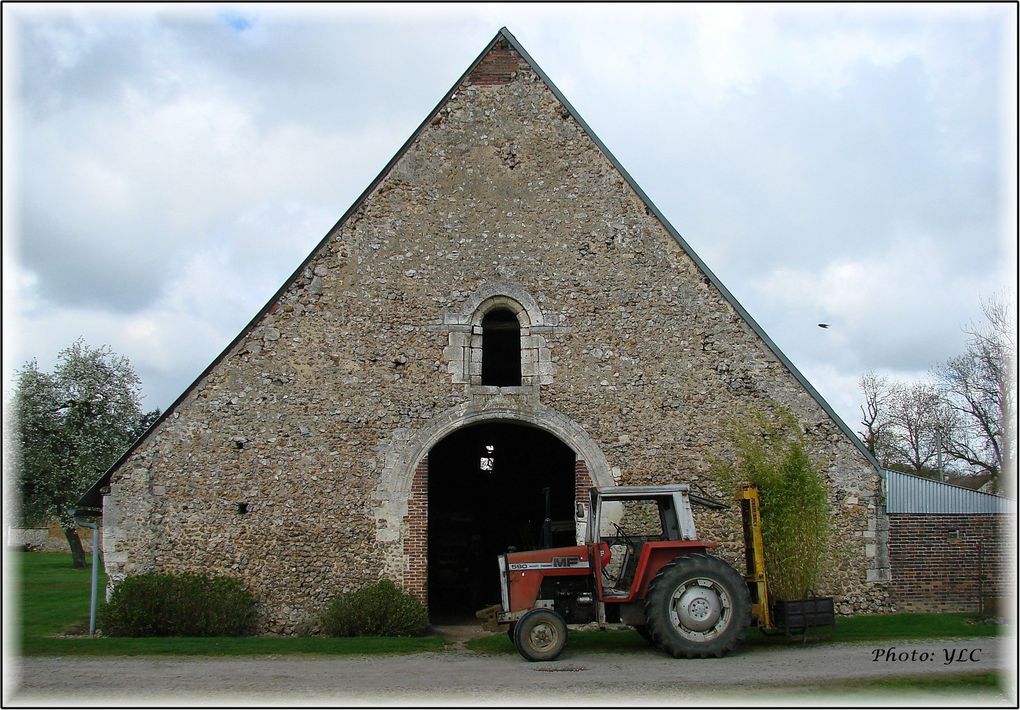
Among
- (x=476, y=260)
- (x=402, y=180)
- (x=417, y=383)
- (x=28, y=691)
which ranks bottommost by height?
(x=28, y=691)

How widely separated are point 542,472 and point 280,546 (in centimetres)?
837

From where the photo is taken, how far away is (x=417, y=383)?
547 inches

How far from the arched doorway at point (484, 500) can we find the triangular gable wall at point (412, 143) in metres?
6.41

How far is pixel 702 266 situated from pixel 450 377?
435 centimetres

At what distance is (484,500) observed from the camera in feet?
69.9

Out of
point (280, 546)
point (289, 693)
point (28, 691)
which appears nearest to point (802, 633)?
point (289, 693)

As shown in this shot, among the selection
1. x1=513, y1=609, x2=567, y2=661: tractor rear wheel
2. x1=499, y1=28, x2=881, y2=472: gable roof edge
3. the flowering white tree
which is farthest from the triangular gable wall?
the flowering white tree

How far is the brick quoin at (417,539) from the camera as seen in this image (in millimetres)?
13375

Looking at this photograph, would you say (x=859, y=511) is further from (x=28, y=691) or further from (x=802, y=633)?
(x=28, y=691)

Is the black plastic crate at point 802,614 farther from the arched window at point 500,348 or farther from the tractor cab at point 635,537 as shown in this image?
the arched window at point 500,348

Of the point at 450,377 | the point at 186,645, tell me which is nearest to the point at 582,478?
the point at 450,377

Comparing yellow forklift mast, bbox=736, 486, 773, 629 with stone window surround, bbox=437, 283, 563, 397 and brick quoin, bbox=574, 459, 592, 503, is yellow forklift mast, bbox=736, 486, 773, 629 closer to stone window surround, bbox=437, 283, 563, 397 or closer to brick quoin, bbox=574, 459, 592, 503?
brick quoin, bbox=574, 459, 592, 503

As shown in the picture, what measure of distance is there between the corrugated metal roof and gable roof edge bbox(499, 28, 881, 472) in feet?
1.80

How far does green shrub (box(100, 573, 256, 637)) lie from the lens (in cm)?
1263
